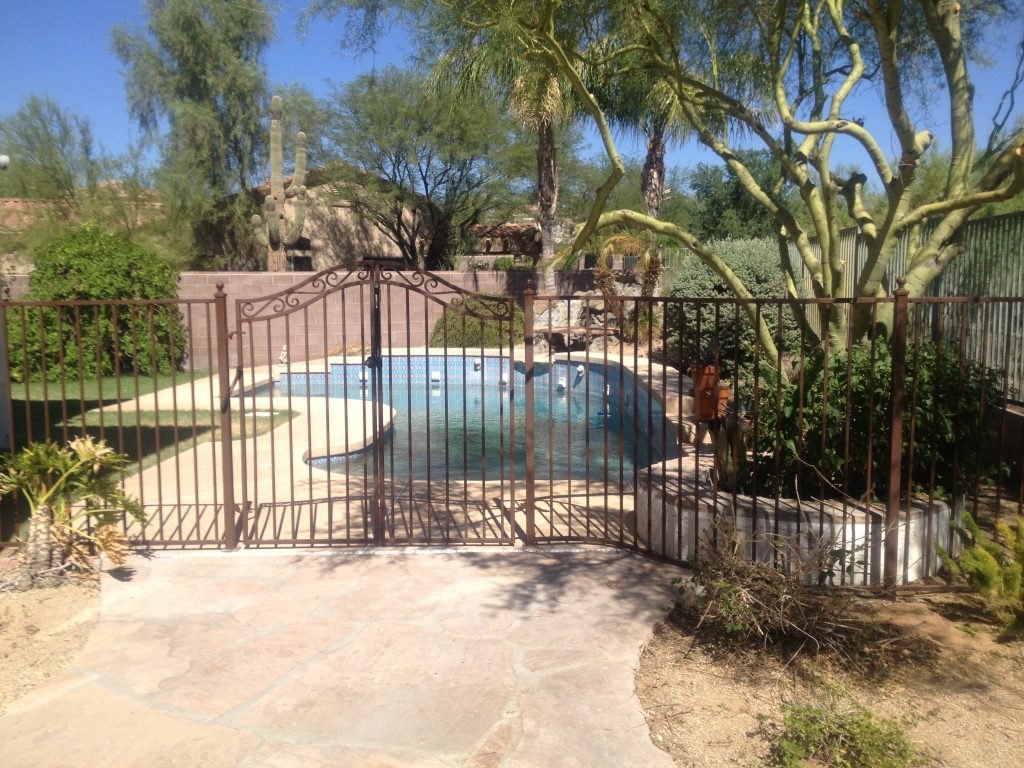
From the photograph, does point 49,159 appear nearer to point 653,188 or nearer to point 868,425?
point 653,188

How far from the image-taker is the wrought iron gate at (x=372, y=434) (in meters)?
6.13

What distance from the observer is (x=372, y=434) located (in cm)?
1013

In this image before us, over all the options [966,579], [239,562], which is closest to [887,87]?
[966,579]

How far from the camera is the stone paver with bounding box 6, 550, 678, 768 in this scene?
350cm

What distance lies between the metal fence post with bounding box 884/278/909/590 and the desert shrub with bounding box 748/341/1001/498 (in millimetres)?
155

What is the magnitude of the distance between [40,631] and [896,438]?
16.4 feet

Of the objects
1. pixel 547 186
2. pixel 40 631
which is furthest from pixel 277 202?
pixel 40 631

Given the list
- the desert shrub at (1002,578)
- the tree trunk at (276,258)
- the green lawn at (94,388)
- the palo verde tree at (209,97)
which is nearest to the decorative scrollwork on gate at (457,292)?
the desert shrub at (1002,578)

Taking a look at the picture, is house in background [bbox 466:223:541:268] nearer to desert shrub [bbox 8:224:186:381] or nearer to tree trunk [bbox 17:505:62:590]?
desert shrub [bbox 8:224:186:381]

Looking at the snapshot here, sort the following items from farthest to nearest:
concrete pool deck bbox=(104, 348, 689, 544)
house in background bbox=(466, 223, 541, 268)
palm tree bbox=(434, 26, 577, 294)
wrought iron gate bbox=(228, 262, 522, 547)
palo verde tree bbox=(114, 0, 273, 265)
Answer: house in background bbox=(466, 223, 541, 268) → palo verde tree bbox=(114, 0, 273, 265) → palm tree bbox=(434, 26, 577, 294) → concrete pool deck bbox=(104, 348, 689, 544) → wrought iron gate bbox=(228, 262, 522, 547)

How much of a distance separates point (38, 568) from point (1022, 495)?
243 inches

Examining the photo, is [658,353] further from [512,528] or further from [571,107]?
[512,528]

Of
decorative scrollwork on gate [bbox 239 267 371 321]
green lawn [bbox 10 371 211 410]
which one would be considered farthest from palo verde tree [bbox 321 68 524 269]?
decorative scrollwork on gate [bbox 239 267 371 321]

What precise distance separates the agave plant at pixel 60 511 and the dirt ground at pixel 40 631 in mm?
148
